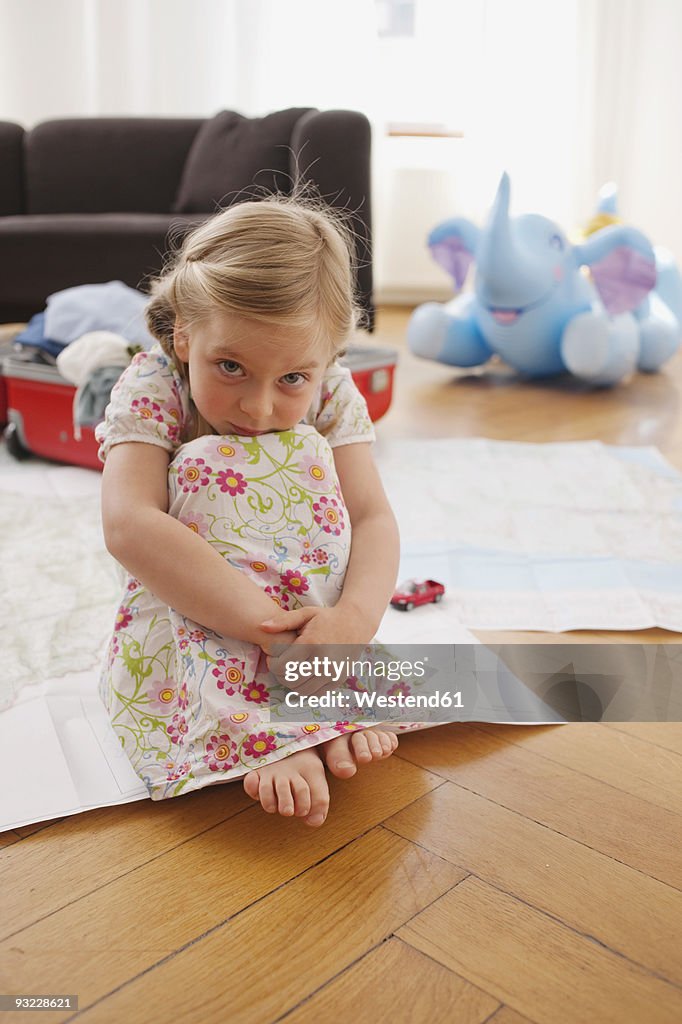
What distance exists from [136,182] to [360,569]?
84.9 inches

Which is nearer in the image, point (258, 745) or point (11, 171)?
point (258, 745)

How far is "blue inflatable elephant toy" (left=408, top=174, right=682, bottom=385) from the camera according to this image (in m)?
2.21

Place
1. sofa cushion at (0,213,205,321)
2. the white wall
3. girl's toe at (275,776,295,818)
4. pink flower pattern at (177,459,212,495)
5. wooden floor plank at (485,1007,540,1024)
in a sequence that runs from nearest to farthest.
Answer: wooden floor plank at (485,1007,540,1024) → girl's toe at (275,776,295,818) → pink flower pattern at (177,459,212,495) → sofa cushion at (0,213,205,321) → the white wall

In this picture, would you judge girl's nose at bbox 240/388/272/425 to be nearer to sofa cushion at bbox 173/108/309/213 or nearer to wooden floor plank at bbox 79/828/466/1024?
wooden floor plank at bbox 79/828/466/1024

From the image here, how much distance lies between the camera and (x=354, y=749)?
Answer: 75 centimetres

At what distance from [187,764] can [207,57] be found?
305cm

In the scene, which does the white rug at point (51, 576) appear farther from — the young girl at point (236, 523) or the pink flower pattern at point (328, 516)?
the pink flower pattern at point (328, 516)

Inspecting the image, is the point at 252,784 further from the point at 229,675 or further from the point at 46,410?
the point at 46,410

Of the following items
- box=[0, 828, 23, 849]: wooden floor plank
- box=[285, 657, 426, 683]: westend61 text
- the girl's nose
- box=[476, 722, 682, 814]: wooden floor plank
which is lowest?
box=[476, 722, 682, 814]: wooden floor plank

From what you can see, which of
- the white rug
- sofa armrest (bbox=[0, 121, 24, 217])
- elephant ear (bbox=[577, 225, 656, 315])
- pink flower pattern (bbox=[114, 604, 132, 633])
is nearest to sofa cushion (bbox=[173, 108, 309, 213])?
sofa armrest (bbox=[0, 121, 24, 217])

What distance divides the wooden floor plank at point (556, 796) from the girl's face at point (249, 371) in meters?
0.30

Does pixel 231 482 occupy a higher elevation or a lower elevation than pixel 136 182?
lower

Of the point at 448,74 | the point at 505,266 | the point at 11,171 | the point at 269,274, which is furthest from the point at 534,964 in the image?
the point at 448,74

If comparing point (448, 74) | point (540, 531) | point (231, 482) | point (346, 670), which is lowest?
point (540, 531)
